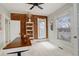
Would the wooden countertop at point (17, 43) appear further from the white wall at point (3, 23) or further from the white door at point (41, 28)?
the white door at point (41, 28)

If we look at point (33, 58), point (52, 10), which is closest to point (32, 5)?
point (52, 10)

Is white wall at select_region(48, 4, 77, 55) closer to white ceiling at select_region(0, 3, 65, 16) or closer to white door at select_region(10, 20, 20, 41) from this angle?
white ceiling at select_region(0, 3, 65, 16)

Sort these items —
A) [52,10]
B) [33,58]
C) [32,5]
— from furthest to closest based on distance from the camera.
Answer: [52,10], [32,5], [33,58]

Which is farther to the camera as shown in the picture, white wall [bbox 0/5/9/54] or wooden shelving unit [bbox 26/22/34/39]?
wooden shelving unit [bbox 26/22/34/39]

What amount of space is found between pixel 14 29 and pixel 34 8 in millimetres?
554

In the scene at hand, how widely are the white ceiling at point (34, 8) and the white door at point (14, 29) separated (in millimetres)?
241

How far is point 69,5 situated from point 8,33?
1188 millimetres

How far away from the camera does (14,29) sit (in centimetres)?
223

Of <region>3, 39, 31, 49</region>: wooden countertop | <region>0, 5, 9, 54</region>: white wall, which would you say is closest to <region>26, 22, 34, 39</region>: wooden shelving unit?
<region>3, 39, 31, 49</region>: wooden countertop

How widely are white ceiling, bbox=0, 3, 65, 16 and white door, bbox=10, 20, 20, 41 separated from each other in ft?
0.79

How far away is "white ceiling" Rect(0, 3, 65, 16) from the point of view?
195 cm

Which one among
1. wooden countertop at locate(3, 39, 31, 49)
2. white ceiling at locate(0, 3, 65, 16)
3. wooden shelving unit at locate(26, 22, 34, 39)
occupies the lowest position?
wooden countertop at locate(3, 39, 31, 49)

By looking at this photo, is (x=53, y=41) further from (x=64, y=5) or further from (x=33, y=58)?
(x=64, y=5)

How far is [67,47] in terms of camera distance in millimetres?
2043
